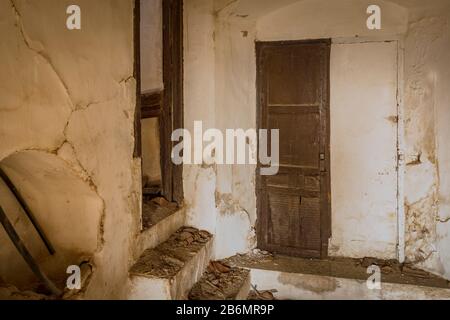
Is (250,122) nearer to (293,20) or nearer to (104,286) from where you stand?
(293,20)

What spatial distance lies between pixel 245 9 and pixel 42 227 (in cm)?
250

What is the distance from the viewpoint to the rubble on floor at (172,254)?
2.84 metres

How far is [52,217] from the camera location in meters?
2.63

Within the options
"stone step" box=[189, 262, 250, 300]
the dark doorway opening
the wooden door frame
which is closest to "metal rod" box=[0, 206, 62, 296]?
"stone step" box=[189, 262, 250, 300]

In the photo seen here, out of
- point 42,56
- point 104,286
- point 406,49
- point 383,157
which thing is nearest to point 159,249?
point 104,286

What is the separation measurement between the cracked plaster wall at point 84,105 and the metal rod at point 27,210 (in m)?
0.08

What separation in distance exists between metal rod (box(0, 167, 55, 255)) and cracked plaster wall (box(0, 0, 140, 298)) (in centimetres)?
8

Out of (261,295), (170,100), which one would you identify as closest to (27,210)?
(170,100)

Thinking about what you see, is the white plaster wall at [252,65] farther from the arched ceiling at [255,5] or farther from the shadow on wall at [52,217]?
the shadow on wall at [52,217]

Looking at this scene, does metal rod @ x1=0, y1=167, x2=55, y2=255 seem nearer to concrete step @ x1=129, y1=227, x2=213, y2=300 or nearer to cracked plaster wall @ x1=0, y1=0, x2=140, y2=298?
cracked plaster wall @ x1=0, y1=0, x2=140, y2=298

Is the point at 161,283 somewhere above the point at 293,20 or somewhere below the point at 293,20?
below

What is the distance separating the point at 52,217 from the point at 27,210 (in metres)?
0.16
